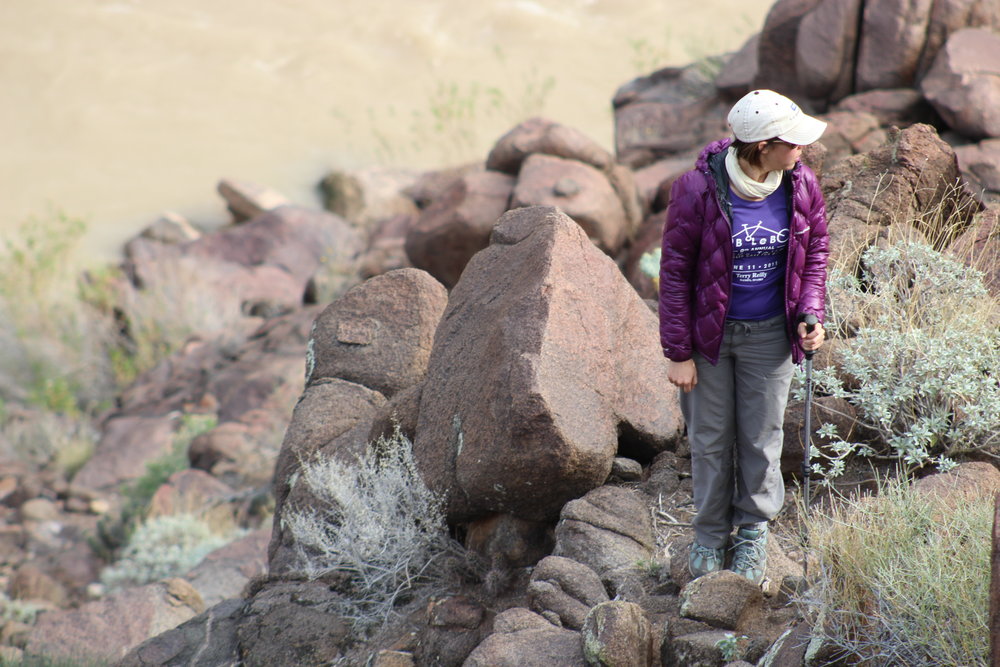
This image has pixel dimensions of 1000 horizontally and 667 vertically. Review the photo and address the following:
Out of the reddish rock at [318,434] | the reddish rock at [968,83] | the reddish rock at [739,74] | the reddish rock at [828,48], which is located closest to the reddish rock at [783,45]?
the reddish rock at [828,48]

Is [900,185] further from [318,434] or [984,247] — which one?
[318,434]

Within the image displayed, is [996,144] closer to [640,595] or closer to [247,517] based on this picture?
[640,595]

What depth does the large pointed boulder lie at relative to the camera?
422cm

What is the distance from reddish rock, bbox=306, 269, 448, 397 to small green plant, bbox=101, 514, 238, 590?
12.3 ft

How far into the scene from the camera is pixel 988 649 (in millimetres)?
2777

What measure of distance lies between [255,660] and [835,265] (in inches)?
138

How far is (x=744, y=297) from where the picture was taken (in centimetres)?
360

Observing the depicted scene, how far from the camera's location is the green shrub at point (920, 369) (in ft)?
14.3

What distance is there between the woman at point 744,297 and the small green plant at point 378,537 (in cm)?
140

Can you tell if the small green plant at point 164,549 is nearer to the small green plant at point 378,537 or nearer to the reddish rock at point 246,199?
the small green plant at point 378,537

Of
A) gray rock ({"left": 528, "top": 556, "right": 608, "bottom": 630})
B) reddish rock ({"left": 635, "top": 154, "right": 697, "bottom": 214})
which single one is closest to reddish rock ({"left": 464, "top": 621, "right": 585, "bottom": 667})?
gray rock ({"left": 528, "top": 556, "right": 608, "bottom": 630})

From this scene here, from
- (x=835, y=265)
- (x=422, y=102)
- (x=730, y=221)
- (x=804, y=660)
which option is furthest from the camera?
(x=422, y=102)

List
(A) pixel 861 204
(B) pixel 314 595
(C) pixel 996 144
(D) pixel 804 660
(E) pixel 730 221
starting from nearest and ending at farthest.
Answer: (D) pixel 804 660
(E) pixel 730 221
(B) pixel 314 595
(A) pixel 861 204
(C) pixel 996 144

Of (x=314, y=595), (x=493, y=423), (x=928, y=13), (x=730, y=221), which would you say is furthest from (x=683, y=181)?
(x=928, y=13)
